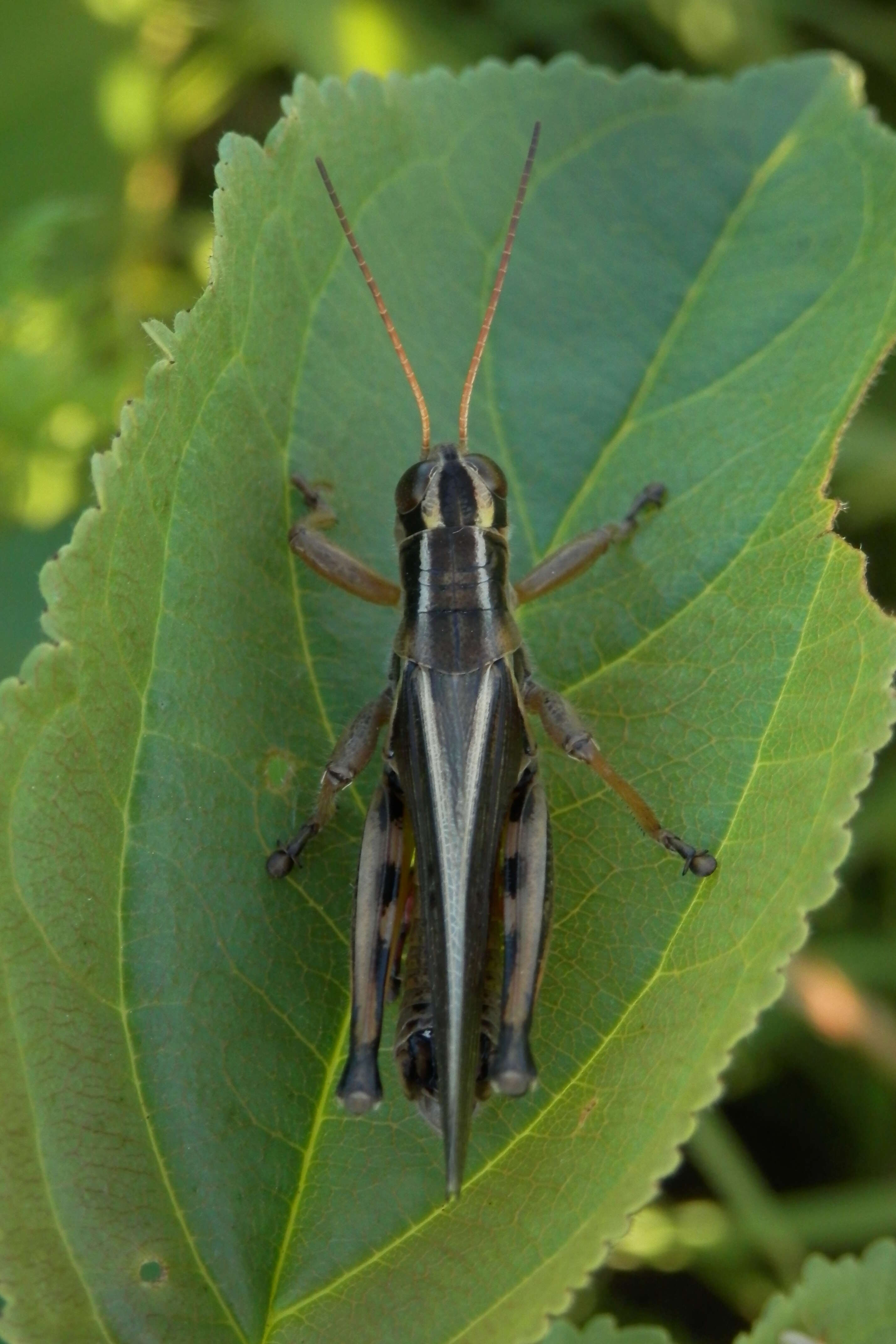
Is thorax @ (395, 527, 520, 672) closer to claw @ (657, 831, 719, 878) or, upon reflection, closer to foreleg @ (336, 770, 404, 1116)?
foreleg @ (336, 770, 404, 1116)

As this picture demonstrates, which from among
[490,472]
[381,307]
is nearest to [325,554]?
[490,472]

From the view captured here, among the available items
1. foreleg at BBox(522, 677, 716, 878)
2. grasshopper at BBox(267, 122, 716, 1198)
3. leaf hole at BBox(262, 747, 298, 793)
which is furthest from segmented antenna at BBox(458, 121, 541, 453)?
leaf hole at BBox(262, 747, 298, 793)

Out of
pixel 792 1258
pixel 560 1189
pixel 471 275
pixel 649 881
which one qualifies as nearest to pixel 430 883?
pixel 649 881

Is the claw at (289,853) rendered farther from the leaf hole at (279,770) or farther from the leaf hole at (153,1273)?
the leaf hole at (153,1273)

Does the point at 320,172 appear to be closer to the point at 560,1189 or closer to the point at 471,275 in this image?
the point at 471,275

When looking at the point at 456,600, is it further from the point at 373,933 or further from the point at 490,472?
the point at 373,933

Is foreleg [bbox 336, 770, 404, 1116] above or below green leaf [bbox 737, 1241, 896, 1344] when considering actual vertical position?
above
